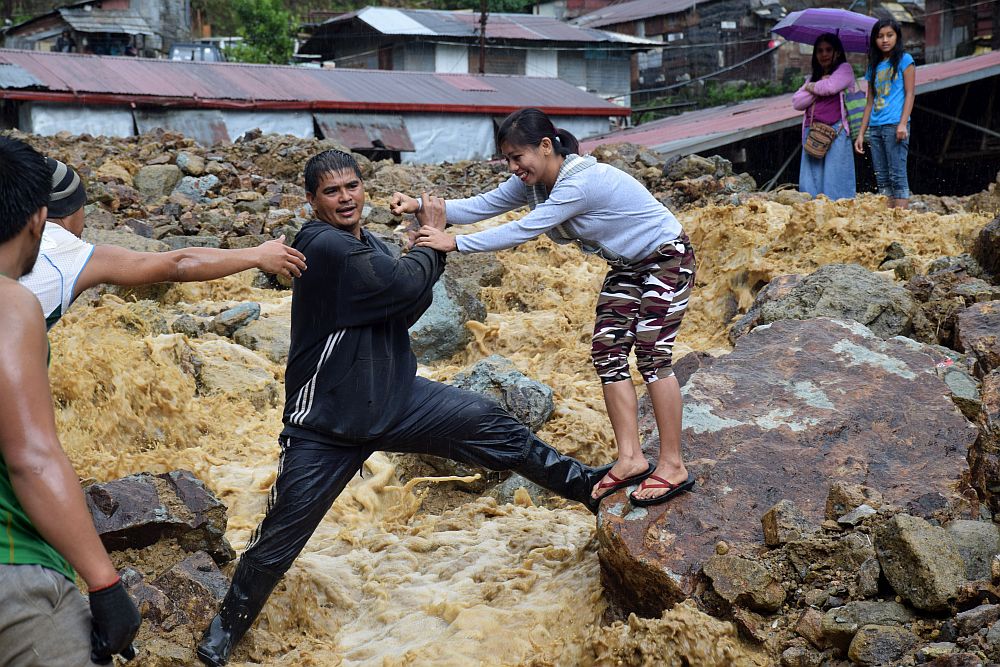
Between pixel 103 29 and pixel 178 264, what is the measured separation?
36.2 metres

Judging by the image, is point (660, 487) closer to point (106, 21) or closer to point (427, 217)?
point (427, 217)

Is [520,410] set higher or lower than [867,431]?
lower

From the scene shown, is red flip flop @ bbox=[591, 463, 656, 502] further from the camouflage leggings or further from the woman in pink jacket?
the woman in pink jacket

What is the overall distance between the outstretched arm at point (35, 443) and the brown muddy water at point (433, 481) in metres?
2.09

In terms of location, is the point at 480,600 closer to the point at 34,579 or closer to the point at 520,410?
the point at 520,410

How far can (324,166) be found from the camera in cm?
389

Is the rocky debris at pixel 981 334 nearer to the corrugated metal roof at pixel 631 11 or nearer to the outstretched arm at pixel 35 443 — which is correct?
the outstretched arm at pixel 35 443

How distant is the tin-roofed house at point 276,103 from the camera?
62.4 ft

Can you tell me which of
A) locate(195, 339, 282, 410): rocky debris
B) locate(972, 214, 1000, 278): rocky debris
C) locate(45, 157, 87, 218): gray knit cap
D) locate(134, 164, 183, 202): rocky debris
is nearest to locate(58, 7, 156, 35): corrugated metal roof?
locate(134, 164, 183, 202): rocky debris

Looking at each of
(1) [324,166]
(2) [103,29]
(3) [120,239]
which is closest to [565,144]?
(1) [324,166]

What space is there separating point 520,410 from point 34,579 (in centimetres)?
438

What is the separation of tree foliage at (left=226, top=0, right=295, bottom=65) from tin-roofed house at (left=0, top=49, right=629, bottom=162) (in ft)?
33.9

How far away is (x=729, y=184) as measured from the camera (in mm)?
13383

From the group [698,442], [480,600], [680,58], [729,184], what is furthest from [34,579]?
[680,58]
